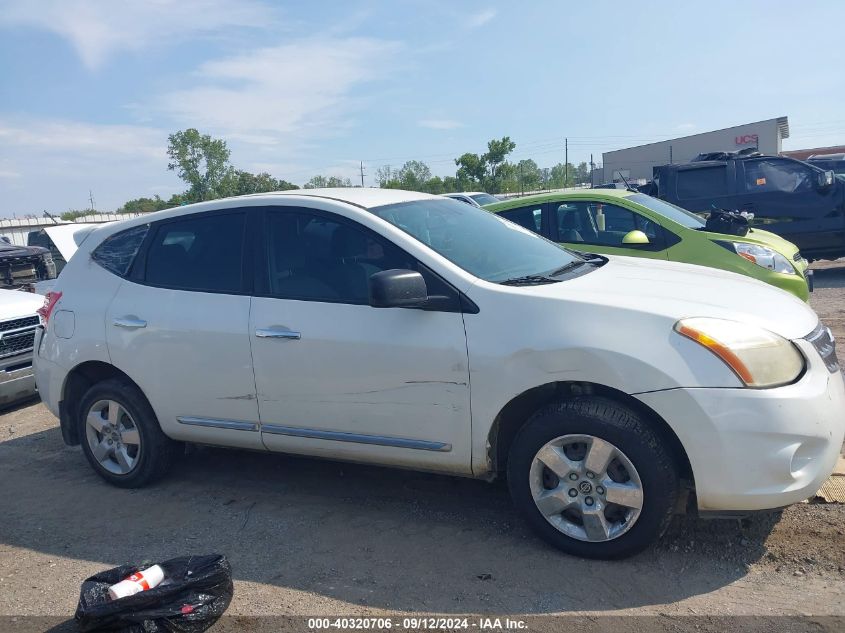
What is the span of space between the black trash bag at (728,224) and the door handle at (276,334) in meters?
5.04

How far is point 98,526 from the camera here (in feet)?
14.2

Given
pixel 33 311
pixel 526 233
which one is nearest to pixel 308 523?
pixel 526 233

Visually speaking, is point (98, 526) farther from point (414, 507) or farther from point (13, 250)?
A: point (13, 250)

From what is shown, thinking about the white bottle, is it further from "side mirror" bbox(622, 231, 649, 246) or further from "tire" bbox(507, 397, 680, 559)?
"side mirror" bbox(622, 231, 649, 246)

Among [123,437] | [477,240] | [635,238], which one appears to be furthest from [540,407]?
[635,238]

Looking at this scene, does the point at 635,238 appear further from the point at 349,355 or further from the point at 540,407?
the point at 349,355

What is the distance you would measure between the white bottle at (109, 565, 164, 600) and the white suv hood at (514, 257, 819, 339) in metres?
2.16

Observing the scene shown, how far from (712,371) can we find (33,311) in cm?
652

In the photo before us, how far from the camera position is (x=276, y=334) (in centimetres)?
409

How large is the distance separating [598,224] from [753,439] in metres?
4.42

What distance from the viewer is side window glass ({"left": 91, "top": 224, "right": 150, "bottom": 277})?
485 centimetres

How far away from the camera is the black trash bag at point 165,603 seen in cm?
315

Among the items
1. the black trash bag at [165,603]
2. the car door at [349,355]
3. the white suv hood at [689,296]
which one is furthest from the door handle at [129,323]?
the white suv hood at [689,296]

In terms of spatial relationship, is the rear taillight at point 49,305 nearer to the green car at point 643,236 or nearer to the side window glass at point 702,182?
the green car at point 643,236
